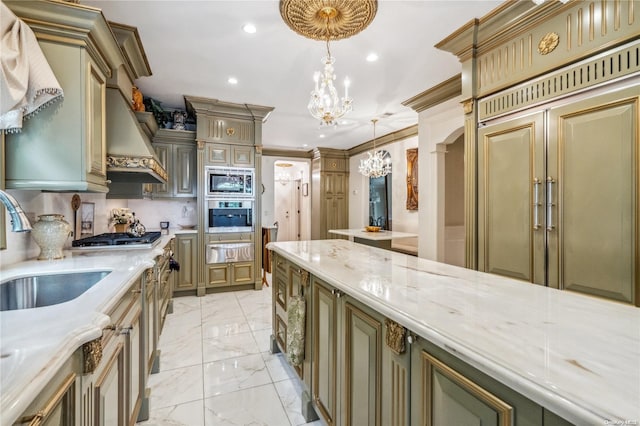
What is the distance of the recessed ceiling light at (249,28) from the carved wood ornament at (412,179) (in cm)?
376

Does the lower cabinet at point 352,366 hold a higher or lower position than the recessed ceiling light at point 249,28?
lower

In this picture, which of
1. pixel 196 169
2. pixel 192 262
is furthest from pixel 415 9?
pixel 192 262

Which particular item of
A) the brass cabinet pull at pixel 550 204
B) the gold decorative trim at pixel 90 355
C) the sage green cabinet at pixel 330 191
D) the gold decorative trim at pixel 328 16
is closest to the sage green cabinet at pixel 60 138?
the gold decorative trim at pixel 90 355

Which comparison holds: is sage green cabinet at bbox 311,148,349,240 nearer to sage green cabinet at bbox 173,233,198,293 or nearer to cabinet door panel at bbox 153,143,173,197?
sage green cabinet at bbox 173,233,198,293

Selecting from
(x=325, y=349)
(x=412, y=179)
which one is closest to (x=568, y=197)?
(x=325, y=349)

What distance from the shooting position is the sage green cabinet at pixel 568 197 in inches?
64.7

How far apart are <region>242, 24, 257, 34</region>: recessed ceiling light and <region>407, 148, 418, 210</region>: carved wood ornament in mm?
3763

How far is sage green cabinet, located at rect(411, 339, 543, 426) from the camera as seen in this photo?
665 mm

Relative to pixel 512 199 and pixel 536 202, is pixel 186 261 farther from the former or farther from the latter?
pixel 536 202

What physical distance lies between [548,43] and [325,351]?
2.42 metres

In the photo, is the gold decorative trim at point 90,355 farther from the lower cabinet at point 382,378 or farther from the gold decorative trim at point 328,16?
the gold decorative trim at point 328,16

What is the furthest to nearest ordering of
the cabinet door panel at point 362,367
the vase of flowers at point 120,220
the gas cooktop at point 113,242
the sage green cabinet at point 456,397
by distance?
the vase of flowers at point 120,220
the gas cooktop at point 113,242
the cabinet door panel at point 362,367
the sage green cabinet at point 456,397

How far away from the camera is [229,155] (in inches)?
174

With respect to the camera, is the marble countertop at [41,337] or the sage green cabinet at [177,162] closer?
the marble countertop at [41,337]
